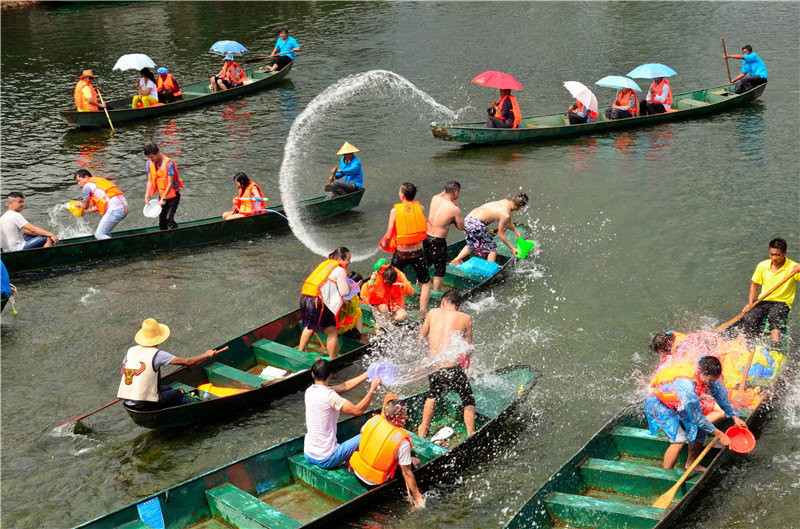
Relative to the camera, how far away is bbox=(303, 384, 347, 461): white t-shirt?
8.54 meters

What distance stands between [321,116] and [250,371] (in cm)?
1513

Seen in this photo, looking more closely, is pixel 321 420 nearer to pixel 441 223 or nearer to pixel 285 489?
pixel 285 489

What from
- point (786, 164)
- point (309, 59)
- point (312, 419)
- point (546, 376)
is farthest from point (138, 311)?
point (309, 59)

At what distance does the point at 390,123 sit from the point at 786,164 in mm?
11400

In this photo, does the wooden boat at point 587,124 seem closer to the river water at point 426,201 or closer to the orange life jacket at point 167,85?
the river water at point 426,201

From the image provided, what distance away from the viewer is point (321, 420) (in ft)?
28.4

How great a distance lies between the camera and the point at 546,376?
11.6 metres

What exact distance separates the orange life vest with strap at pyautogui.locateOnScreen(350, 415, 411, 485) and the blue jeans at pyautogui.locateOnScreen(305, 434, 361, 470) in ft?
0.89

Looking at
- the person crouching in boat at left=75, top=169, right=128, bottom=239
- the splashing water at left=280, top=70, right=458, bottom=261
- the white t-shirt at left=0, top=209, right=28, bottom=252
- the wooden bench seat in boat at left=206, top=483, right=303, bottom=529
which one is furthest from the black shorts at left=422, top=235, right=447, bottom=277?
the white t-shirt at left=0, top=209, right=28, bottom=252

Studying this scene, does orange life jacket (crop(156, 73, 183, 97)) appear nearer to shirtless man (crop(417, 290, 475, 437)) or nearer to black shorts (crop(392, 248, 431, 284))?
black shorts (crop(392, 248, 431, 284))

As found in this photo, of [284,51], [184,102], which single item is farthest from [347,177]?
[284,51]

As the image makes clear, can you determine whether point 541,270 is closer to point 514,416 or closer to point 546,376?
point 546,376

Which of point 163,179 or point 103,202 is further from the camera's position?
point 163,179

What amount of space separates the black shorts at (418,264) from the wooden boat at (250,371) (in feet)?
3.03
